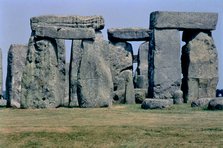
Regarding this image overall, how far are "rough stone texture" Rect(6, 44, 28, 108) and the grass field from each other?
23.8 feet

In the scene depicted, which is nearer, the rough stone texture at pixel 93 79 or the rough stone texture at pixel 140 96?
the rough stone texture at pixel 93 79

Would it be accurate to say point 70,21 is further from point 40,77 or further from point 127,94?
point 127,94

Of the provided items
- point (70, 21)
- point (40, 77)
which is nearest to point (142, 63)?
point (70, 21)

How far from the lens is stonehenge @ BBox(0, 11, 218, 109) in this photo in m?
19.0

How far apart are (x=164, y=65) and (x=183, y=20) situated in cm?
180

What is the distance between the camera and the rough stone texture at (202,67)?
75.6 ft

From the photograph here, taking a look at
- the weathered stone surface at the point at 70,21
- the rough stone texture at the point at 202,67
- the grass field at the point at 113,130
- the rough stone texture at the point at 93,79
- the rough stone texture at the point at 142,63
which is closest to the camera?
the grass field at the point at 113,130

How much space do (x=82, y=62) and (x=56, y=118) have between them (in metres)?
4.44

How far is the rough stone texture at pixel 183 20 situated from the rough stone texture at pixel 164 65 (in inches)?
11.1

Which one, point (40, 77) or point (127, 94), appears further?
point (127, 94)

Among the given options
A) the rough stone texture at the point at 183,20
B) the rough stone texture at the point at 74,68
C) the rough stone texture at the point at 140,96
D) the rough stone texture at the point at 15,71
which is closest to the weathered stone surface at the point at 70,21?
the rough stone texture at the point at 74,68

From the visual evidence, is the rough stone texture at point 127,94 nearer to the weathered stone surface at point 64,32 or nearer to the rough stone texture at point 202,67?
the rough stone texture at point 202,67

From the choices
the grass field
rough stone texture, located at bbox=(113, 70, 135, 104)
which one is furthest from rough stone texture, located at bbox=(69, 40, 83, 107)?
the grass field

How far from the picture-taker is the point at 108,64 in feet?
65.5
